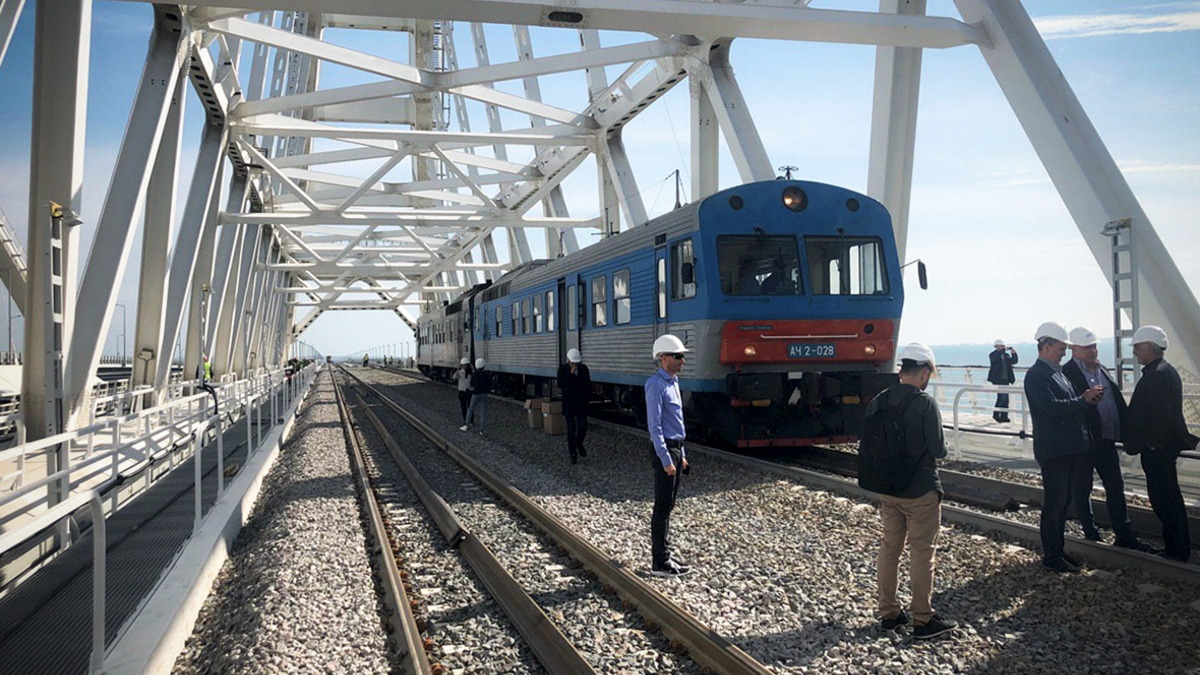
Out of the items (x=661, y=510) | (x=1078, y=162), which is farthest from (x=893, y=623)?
(x=1078, y=162)

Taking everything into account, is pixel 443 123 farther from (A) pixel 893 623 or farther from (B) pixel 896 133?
(A) pixel 893 623

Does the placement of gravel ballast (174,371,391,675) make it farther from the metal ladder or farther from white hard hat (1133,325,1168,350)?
the metal ladder

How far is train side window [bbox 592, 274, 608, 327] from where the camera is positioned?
44.4ft

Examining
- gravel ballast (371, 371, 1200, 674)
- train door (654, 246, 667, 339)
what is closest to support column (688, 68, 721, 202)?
train door (654, 246, 667, 339)

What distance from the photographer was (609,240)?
13531 millimetres

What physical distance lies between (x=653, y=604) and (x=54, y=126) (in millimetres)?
10686

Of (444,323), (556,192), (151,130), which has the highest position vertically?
(556,192)

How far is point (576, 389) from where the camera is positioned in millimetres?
11914

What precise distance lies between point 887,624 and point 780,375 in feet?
18.6

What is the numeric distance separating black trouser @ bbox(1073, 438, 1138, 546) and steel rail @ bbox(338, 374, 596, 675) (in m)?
4.17

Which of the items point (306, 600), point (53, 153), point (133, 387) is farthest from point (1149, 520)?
point (133, 387)

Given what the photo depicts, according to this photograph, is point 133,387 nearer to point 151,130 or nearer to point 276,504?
point 151,130

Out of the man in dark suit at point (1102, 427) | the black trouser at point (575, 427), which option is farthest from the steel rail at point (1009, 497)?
the black trouser at point (575, 427)

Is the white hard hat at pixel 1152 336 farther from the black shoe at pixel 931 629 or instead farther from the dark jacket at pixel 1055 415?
the black shoe at pixel 931 629
